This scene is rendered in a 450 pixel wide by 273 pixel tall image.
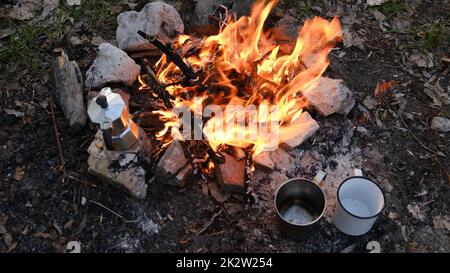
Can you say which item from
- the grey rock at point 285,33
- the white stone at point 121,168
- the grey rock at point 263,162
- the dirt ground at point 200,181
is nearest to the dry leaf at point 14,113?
the dirt ground at point 200,181

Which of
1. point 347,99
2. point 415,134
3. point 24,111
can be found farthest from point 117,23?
point 415,134

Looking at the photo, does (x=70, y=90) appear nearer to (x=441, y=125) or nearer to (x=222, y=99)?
(x=222, y=99)

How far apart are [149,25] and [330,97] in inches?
68.5

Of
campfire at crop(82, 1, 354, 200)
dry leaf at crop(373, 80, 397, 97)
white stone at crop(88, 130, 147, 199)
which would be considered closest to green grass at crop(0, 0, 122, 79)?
campfire at crop(82, 1, 354, 200)

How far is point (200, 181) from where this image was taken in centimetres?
350

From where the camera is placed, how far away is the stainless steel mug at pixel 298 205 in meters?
3.14

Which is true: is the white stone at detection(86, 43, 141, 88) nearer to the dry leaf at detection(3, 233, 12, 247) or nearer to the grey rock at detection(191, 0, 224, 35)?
the grey rock at detection(191, 0, 224, 35)

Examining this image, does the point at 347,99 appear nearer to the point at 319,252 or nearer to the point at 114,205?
the point at 319,252

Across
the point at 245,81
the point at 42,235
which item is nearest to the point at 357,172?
the point at 245,81

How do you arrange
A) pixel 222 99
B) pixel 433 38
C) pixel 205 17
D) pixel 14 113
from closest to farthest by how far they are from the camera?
pixel 222 99, pixel 14 113, pixel 205 17, pixel 433 38

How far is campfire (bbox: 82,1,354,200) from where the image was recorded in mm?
3424

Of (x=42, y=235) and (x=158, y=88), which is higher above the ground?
(x=158, y=88)

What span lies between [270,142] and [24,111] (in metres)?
2.12
